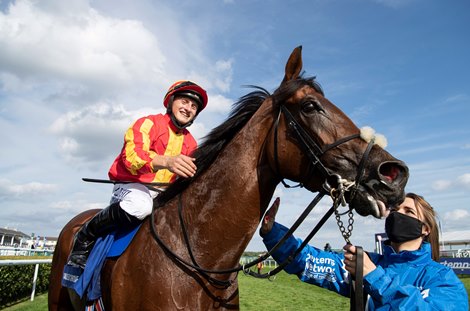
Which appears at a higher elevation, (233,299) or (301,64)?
(301,64)

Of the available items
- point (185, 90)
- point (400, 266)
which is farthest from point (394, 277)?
point (185, 90)

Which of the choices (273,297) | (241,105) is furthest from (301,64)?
(273,297)

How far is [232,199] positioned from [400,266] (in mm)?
1235

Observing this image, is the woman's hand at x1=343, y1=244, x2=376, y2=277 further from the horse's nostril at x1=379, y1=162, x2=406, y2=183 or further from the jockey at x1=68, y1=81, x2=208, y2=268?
the jockey at x1=68, y1=81, x2=208, y2=268

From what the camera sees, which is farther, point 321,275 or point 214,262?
point 321,275

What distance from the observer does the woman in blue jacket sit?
6.70 ft

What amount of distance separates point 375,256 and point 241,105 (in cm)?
160

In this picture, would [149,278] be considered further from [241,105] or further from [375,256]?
[375,256]

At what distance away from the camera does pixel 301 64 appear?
8.61 feet

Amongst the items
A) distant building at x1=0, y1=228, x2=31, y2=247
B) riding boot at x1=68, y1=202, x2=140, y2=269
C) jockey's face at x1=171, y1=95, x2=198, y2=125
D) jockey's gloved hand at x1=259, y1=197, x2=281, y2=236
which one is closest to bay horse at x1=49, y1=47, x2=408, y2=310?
riding boot at x1=68, y1=202, x2=140, y2=269

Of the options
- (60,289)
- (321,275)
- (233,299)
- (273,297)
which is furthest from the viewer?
(273,297)

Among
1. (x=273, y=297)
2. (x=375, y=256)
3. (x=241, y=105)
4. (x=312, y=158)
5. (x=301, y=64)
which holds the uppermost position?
(x=301, y=64)

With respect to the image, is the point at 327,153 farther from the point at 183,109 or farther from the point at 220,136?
the point at 183,109

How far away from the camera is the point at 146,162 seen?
260 cm
